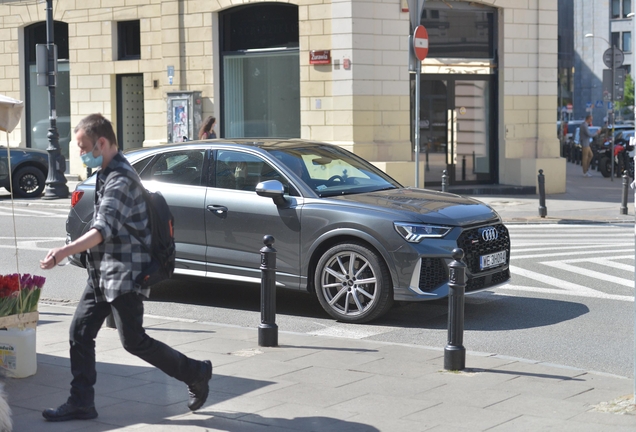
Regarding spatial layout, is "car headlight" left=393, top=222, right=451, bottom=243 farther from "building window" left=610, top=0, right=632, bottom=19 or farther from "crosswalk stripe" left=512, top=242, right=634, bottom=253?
"building window" left=610, top=0, right=632, bottom=19

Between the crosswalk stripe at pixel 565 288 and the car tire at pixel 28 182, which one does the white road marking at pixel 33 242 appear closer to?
the crosswalk stripe at pixel 565 288

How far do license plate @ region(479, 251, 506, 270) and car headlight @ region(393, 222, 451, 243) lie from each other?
0.54m

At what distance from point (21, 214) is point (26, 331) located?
1336cm

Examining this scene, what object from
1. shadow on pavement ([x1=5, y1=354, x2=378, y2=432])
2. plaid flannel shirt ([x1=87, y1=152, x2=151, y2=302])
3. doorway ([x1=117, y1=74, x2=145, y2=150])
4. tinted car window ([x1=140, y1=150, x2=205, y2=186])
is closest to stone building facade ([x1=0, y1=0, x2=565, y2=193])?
doorway ([x1=117, y1=74, x2=145, y2=150])

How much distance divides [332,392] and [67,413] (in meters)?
1.68

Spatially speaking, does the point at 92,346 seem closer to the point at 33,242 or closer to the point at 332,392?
the point at 332,392

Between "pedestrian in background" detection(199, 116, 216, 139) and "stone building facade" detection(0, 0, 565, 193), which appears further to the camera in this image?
"stone building facade" detection(0, 0, 565, 193)

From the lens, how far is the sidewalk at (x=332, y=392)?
565cm

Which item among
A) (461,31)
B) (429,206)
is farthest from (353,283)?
(461,31)

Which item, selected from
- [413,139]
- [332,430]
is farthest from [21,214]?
[332,430]

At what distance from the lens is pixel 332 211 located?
8930mm

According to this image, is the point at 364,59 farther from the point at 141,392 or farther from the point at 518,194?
the point at 141,392

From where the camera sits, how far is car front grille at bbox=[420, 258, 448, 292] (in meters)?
8.62

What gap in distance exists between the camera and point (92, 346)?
18.7ft
